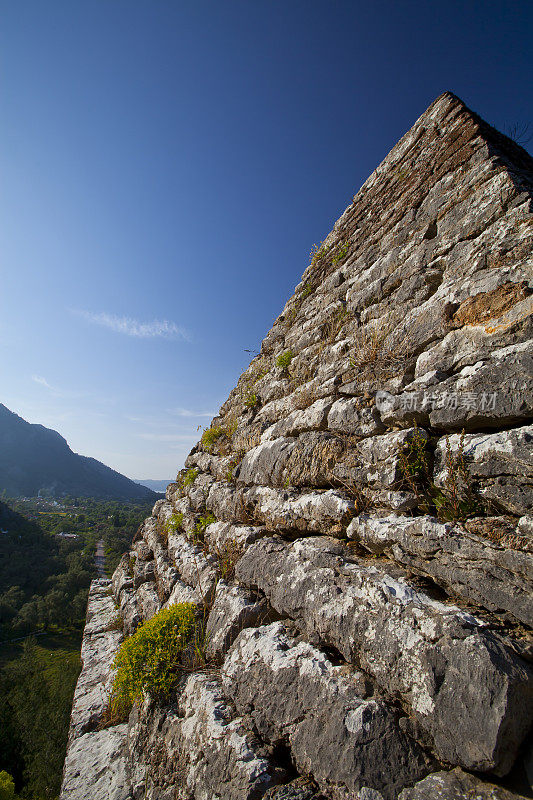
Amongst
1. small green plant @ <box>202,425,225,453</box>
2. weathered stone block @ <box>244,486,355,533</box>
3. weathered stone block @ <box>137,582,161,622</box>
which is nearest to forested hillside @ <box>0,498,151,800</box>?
weathered stone block @ <box>137,582,161,622</box>

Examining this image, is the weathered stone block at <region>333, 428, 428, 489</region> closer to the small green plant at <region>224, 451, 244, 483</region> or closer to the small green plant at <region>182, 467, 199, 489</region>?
the small green plant at <region>224, 451, 244, 483</region>

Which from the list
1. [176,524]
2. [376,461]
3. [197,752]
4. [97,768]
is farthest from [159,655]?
[176,524]

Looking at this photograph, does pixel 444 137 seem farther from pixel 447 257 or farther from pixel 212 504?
pixel 212 504

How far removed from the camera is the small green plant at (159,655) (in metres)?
3.67

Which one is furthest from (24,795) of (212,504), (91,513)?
(91,513)

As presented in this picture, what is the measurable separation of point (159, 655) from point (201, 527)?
235 centimetres

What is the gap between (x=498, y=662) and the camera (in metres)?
1.69

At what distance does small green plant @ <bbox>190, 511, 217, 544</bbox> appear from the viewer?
6.02 metres

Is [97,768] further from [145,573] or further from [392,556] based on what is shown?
[392,556]

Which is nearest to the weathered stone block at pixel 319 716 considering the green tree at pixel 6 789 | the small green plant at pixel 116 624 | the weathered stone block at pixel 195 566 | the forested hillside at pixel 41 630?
the weathered stone block at pixel 195 566

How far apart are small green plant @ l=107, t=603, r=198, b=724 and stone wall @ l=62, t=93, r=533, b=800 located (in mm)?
248

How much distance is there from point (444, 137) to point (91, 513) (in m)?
155

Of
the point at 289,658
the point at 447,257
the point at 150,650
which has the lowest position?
the point at 150,650

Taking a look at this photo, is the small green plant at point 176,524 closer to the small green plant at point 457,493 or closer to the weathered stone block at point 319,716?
the weathered stone block at point 319,716
